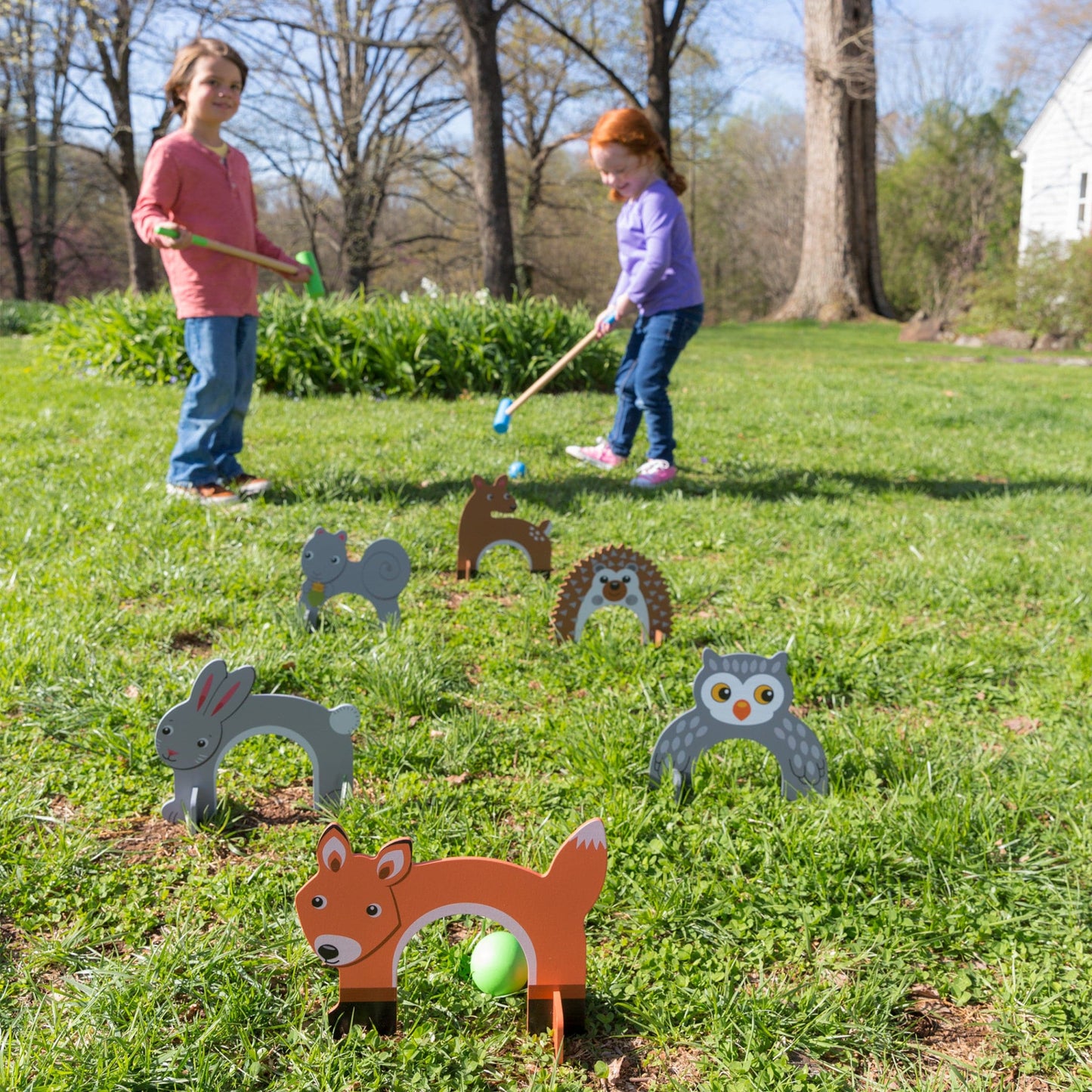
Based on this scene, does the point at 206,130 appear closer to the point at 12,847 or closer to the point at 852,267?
the point at 12,847

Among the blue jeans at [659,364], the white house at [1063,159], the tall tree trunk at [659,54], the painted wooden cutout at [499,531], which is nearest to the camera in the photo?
the painted wooden cutout at [499,531]

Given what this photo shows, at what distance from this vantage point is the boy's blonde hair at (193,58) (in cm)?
409

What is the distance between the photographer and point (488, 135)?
1077 cm

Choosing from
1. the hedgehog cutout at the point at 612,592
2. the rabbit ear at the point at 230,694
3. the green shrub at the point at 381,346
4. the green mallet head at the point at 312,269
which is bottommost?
the hedgehog cutout at the point at 612,592

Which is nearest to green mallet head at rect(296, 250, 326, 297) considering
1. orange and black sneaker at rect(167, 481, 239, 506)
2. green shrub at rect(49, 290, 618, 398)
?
orange and black sneaker at rect(167, 481, 239, 506)

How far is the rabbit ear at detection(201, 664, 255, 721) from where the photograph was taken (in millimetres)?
1772

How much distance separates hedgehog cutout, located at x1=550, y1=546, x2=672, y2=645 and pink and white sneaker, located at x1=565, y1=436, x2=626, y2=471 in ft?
8.33

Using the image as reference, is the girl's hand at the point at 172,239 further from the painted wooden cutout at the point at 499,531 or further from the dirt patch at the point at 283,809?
the dirt patch at the point at 283,809

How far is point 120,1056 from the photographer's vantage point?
4.47 feet

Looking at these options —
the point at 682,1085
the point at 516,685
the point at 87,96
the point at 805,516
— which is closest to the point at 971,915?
the point at 682,1085

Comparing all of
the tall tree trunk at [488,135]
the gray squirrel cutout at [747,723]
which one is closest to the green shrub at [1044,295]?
the tall tree trunk at [488,135]

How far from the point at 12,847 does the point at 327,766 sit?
0.64 metres

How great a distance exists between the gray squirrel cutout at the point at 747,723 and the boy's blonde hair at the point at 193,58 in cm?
355

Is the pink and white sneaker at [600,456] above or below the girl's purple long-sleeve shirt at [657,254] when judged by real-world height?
below
